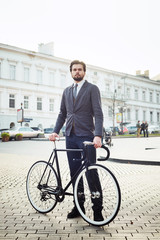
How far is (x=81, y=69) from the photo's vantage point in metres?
3.99

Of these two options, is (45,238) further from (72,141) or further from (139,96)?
(139,96)

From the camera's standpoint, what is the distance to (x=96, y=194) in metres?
3.55

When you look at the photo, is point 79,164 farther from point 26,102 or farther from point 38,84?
point 38,84

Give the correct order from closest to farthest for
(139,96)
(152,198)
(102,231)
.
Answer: (102,231) < (152,198) < (139,96)

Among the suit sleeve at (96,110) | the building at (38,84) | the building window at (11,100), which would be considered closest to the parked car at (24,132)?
the building at (38,84)

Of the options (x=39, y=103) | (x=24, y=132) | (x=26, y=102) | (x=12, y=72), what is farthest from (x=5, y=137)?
(x=39, y=103)

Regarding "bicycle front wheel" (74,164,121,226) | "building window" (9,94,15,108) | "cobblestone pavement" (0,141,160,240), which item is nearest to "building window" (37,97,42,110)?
"building window" (9,94,15,108)

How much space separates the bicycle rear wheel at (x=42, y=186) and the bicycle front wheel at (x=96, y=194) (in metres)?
0.43

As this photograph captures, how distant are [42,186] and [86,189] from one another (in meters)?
0.79

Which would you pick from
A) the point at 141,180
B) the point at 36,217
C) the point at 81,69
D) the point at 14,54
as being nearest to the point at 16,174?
the point at 141,180

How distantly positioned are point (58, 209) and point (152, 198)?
5.68 feet

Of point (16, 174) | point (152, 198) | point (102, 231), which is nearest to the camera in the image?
point (102, 231)

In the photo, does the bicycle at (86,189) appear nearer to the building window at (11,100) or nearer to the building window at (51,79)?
the building window at (11,100)

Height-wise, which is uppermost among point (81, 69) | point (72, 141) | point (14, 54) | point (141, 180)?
point (14, 54)
